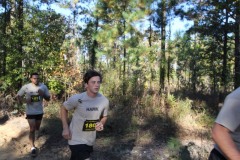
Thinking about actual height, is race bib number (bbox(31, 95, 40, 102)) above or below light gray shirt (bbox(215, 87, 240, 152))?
below

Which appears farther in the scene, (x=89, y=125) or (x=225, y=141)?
(x=89, y=125)

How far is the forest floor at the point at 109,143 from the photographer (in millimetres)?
7977

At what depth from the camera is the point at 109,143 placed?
8.95 m

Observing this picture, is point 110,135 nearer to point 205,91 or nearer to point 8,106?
point 8,106

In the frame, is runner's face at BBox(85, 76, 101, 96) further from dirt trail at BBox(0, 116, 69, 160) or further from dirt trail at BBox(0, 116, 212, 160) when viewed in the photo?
dirt trail at BBox(0, 116, 69, 160)

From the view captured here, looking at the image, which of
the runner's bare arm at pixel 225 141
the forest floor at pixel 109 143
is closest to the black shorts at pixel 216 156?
the runner's bare arm at pixel 225 141

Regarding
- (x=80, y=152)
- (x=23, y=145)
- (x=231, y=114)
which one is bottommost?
(x=23, y=145)

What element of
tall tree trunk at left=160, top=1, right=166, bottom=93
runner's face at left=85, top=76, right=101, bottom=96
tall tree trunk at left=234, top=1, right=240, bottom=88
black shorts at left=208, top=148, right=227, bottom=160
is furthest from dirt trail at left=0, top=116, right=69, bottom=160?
Answer: tall tree trunk at left=160, top=1, right=166, bottom=93

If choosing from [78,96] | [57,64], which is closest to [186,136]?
[78,96]

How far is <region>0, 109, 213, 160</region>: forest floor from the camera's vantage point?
7977 millimetres

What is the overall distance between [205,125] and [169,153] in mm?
3455

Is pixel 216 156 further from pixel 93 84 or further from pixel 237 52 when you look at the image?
pixel 237 52

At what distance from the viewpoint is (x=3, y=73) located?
595 inches

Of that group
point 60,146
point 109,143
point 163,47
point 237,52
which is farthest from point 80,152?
point 163,47
